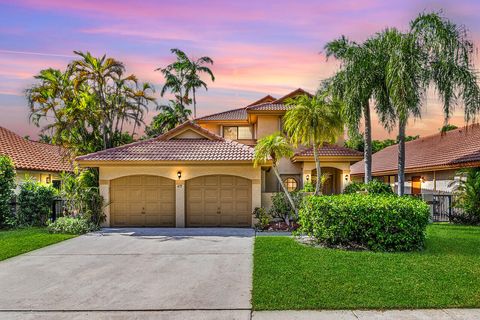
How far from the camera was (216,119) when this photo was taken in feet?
88.8

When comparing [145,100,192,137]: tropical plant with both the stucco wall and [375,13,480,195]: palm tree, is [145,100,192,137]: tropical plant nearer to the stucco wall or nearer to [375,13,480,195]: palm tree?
the stucco wall

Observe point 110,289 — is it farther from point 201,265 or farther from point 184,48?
point 184,48

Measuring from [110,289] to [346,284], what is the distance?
4.72 metres

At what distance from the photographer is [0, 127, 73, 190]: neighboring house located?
21578mm

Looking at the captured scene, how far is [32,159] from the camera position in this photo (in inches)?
921

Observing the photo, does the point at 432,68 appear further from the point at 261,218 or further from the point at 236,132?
the point at 236,132

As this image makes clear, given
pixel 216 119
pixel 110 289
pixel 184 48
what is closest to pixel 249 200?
pixel 110 289

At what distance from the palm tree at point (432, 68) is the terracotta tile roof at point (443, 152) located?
2973 millimetres

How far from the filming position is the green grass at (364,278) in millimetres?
6355

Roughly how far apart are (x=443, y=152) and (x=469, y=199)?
759 centimetres

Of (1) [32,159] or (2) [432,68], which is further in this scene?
(1) [32,159]

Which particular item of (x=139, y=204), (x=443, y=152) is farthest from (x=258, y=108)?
(x=443, y=152)

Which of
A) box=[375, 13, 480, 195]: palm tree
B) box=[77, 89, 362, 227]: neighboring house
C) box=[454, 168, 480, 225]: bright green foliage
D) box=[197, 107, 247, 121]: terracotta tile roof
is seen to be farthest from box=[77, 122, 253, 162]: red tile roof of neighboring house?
box=[454, 168, 480, 225]: bright green foliage

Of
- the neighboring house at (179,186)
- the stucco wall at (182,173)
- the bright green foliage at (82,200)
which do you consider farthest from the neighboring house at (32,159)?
the neighboring house at (179,186)
